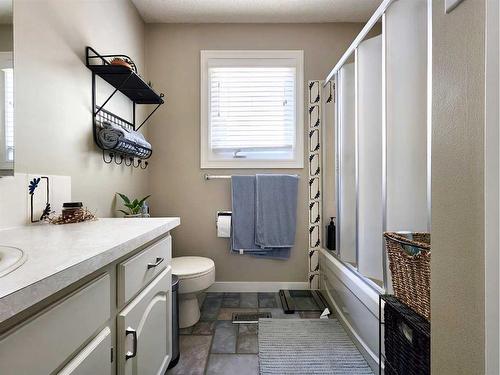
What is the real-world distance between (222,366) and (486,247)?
1.38 m

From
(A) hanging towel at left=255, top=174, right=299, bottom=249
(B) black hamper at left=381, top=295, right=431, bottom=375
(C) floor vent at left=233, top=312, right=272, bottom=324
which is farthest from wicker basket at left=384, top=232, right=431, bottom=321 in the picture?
(A) hanging towel at left=255, top=174, right=299, bottom=249

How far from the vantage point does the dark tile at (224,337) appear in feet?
4.93

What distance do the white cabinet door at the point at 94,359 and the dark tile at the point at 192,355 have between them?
30.8 inches

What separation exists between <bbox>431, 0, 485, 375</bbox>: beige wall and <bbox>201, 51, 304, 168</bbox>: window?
171cm

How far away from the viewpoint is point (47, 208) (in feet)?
3.59

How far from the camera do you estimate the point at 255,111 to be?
228 centimetres

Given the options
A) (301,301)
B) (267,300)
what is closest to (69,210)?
(267,300)

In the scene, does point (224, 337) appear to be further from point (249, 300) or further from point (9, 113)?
point (9, 113)

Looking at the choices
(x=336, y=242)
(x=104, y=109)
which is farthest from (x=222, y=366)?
(x=104, y=109)

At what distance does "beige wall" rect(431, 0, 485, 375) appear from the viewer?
443mm

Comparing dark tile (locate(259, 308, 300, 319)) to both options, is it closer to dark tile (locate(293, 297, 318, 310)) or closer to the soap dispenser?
dark tile (locate(293, 297, 318, 310))

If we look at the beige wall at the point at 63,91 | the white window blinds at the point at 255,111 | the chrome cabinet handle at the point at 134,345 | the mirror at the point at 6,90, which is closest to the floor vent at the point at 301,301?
the white window blinds at the point at 255,111

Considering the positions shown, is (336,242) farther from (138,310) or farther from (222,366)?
(138,310)

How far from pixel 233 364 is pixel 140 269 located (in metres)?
0.89
